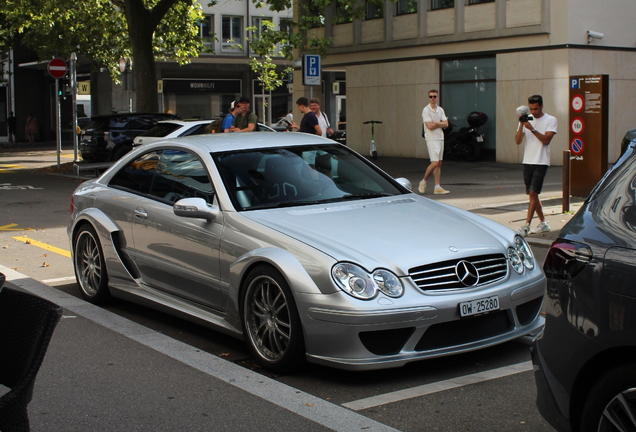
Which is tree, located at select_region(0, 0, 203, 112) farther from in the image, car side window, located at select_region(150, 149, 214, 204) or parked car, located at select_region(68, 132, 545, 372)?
car side window, located at select_region(150, 149, 214, 204)

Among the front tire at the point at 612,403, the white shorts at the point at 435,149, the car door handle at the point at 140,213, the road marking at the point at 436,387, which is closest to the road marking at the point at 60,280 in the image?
the car door handle at the point at 140,213

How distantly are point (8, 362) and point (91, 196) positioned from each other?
459cm

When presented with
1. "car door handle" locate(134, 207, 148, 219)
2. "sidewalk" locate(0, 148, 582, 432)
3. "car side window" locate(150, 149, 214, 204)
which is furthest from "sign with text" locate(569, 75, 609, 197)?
"sidewalk" locate(0, 148, 582, 432)

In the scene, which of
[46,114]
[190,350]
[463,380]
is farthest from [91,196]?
[46,114]

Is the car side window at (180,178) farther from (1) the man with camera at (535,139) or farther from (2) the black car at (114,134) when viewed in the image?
(2) the black car at (114,134)

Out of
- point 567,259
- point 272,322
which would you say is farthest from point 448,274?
point 567,259

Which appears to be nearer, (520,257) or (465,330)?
(465,330)

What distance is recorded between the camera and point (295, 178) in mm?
6316

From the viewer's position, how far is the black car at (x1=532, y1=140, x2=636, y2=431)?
3156 mm

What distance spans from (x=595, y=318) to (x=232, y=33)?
163 feet

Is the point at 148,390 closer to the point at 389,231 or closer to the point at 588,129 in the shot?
the point at 389,231

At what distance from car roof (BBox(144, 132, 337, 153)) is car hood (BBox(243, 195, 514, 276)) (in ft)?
2.81

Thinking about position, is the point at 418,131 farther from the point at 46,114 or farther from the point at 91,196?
the point at 46,114

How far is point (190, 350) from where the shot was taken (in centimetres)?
591
